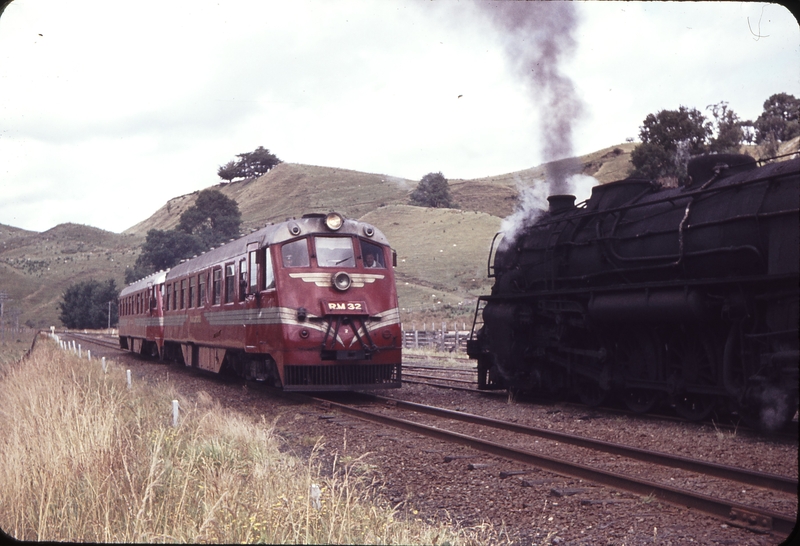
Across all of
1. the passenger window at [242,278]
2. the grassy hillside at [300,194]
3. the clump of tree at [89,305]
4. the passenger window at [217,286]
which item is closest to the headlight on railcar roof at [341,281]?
the passenger window at [242,278]

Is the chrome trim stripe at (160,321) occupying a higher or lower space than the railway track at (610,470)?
higher

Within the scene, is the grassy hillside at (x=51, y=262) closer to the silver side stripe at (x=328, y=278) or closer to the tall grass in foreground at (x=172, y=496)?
the silver side stripe at (x=328, y=278)

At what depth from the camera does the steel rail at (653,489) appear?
546 cm

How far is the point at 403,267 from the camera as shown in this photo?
63.9 meters

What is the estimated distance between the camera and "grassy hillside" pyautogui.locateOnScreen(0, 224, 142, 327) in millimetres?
91625

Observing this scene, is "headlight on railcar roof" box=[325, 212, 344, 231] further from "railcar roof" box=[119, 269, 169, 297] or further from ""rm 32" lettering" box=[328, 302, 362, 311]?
"railcar roof" box=[119, 269, 169, 297]

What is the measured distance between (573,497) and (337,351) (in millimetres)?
7200

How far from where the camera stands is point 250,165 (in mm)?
121438

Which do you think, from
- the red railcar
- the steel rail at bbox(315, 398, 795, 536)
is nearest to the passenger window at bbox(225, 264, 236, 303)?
the steel rail at bbox(315, 398, 795, 536)

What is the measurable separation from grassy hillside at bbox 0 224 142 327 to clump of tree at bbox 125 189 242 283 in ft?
39.8

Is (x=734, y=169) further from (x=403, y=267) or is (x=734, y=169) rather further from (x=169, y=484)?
(x=403, y=267)

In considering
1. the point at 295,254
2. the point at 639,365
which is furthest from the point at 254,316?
the point at 639,365

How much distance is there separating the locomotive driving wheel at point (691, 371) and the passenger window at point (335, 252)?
5962mm

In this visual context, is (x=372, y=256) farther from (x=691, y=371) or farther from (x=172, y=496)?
(x=172, y=496)
